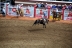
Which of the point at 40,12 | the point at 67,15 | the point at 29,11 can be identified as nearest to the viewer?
the point at 67,15

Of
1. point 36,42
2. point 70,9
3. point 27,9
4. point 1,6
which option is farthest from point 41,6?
point 36,42

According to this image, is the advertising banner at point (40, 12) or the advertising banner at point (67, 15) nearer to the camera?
the advertising banner at point (67, 15)

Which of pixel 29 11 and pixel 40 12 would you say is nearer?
pixel 40 12

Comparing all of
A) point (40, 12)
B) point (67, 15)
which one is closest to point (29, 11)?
point (40, 12)

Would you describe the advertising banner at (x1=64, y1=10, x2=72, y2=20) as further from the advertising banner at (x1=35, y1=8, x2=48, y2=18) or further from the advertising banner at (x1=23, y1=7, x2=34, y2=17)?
the advertising banner at (x1=23, y1=7, x2=34, y2=17)

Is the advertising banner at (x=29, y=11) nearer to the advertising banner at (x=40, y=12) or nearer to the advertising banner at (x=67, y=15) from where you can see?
the advertising banner at (x=40, y=12)

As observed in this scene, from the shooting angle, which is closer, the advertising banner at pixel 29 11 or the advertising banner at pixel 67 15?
the advertising banner at pixel 67 15

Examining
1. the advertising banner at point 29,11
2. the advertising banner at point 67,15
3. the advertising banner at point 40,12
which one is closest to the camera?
the advertising banner at point 67,15

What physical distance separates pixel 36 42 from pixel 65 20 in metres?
8.93

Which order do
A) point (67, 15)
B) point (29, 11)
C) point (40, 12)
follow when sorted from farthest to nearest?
point (29, 11), point (40, 12), point (67, 15)

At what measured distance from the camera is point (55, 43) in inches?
324

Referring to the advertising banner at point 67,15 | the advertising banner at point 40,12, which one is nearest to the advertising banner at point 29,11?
the advertising banner at point 40,12

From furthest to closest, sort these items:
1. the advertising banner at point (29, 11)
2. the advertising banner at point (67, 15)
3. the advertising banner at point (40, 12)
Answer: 1. the advertising banner at point (29, 11)
2. the advertising banner at point (40, 12)
3. the advertising banner at point (67, 15)

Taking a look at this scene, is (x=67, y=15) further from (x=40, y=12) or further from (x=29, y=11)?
(x=29, y=11)
